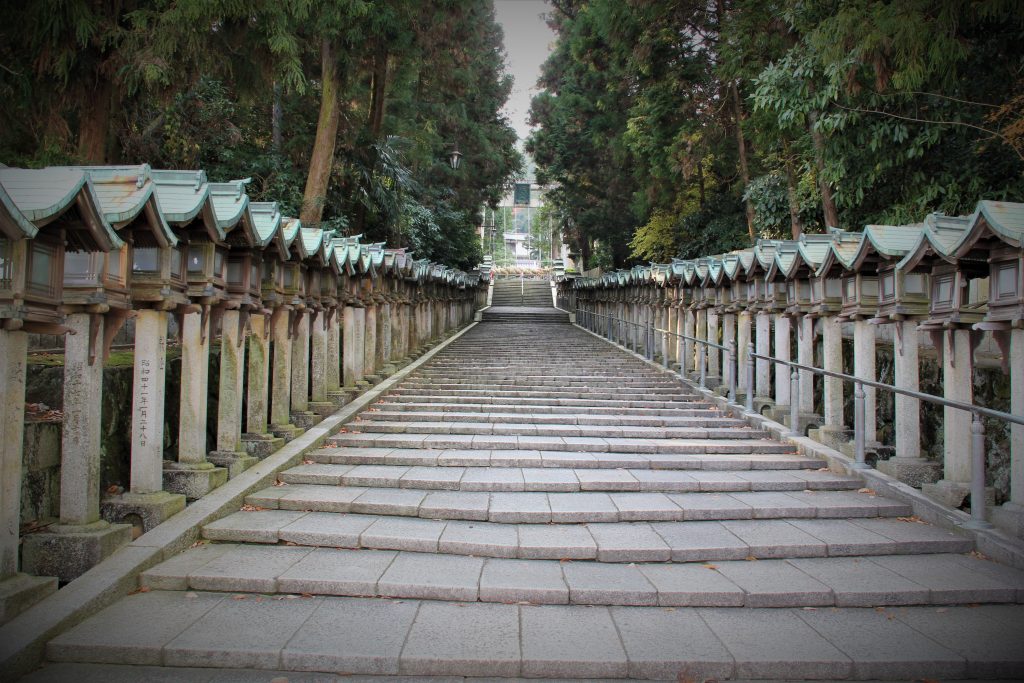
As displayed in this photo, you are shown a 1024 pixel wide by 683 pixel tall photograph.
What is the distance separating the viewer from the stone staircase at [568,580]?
11.5 ft

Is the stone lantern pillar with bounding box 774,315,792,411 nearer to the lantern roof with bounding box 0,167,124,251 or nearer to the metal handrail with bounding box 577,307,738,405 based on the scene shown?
the metal handrail with bounding box 577,307,738,405

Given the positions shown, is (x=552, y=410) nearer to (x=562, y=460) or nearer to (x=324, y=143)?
(x=562, y=460)

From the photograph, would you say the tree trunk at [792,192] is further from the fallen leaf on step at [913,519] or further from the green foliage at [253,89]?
the fallen leaf on step at [913,519]

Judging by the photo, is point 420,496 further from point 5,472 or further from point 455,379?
point 455,379

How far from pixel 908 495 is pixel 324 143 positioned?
10.4 metres

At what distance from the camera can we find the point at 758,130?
12383mm

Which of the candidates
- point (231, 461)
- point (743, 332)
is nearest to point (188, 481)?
point (231, 461)

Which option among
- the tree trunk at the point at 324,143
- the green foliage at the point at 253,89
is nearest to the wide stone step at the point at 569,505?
the green foliage at the point at 253,89

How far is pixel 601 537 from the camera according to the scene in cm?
513

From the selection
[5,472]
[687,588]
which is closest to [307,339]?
[5,472]

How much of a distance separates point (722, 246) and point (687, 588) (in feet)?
45.8

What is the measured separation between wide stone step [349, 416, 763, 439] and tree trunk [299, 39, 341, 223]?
458 centimetres

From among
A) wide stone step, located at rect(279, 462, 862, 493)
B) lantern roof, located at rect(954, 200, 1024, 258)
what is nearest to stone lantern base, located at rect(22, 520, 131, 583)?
wide stone step, located at rect(279, 462, 862, 493)

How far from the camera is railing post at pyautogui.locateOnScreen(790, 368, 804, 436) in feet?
26.2
